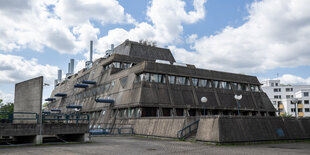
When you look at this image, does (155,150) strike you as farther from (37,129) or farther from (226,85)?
(226,85)

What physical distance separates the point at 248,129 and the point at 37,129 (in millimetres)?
16033

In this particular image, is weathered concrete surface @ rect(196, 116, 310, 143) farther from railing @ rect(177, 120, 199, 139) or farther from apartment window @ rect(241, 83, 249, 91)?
apartment window @ rect(241, 83, 249, 91)

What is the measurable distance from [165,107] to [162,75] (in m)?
5.32

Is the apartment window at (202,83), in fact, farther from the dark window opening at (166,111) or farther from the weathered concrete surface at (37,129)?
the weathered concrete surface at (37,129)

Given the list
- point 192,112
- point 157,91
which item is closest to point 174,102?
point 157,91

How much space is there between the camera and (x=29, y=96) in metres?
22.4

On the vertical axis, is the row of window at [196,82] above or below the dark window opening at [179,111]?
above

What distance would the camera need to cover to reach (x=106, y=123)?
1524 inches

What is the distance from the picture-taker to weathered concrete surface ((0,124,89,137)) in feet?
61.4

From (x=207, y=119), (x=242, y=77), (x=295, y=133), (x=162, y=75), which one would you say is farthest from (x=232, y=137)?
(x=242, y=77)

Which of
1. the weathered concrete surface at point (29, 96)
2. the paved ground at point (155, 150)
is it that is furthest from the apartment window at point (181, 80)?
the paved ground at point (155, 150)

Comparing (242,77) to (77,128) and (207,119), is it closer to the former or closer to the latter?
(207,119)

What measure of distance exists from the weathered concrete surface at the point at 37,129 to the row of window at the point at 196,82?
17.1 m

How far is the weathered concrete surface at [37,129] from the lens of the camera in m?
18.7
